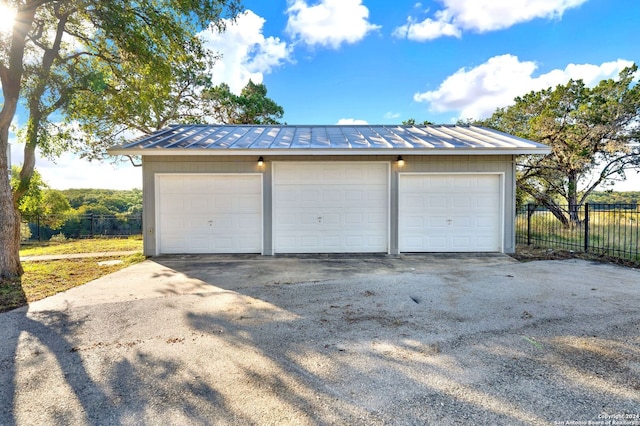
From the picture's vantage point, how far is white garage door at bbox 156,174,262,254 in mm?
7480

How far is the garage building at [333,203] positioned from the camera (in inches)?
292

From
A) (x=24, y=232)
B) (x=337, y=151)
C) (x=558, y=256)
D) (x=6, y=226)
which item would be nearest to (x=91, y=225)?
(x=24, y=232)

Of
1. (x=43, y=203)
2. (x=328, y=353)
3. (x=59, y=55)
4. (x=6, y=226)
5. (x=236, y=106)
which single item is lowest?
(x=328, y=353)

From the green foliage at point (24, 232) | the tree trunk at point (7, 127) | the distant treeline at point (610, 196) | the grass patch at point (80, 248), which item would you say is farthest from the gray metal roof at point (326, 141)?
the green foliage at point (24, 232)

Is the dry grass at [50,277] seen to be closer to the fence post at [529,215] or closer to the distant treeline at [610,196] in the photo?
the fence post at [529,215]

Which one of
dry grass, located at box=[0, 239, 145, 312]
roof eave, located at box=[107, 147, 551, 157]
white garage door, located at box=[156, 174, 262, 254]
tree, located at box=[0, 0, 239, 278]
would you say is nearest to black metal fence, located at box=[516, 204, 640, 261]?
roof eave, located at box=[107, 147, 551, 157]

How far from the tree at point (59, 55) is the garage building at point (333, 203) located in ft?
5.68

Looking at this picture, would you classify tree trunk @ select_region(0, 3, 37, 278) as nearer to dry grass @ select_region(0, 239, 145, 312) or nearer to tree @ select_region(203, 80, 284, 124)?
dry grass @ select_region(0, 239, 145, 312)

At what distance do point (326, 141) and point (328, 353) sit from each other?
18.9 ft

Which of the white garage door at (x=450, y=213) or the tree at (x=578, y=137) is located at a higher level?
the tree at (x=578, y=137)

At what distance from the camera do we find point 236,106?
622 inches

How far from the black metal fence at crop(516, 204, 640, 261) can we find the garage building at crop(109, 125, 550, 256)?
168 cm

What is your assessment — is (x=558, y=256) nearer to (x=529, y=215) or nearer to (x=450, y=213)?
(x=529, y=215)

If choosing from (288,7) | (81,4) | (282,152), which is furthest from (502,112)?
(81,4)
